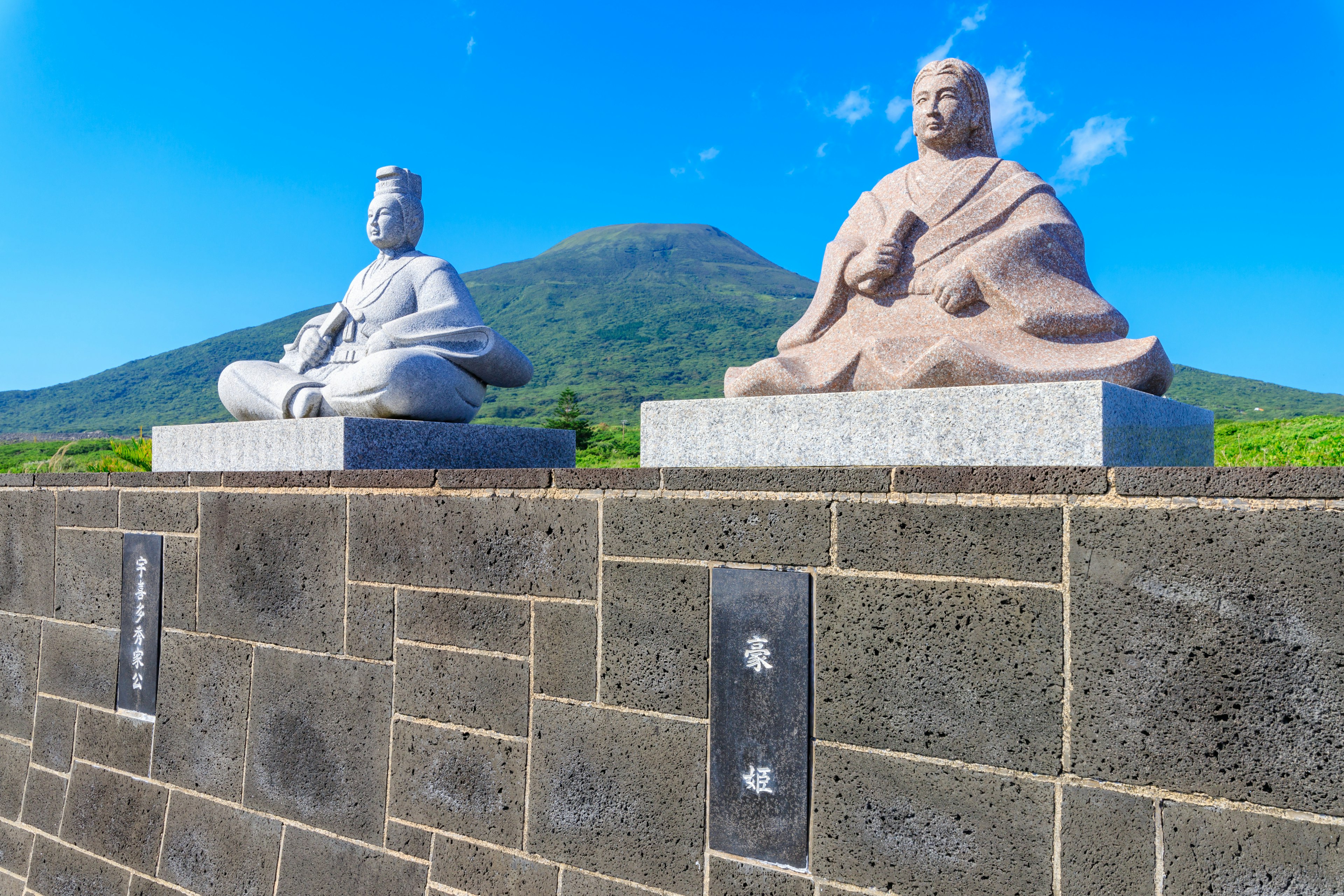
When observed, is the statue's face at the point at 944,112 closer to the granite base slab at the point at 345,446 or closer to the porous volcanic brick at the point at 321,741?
→ the granite base slab at the point at 345,446

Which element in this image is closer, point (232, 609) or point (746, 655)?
point (746, 655)

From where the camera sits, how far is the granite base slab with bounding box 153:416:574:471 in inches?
148

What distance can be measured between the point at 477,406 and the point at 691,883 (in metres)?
2.89

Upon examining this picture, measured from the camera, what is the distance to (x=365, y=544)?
336 centimetres

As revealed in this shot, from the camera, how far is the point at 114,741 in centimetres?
415

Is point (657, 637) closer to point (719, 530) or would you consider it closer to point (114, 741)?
point (719, 530)

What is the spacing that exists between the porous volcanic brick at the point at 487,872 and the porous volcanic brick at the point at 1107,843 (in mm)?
1642

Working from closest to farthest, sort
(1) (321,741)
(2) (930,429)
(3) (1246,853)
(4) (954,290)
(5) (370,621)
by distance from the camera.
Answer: (3) (1246,853) → (2) (930,429) → (4) (954,290) → (5) (370,621) → (1) (321,741)

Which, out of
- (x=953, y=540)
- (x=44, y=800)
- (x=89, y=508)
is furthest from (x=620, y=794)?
(x=44, y=800)

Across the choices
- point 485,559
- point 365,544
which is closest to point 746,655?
point 485,559

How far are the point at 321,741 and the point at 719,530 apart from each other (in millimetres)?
2028

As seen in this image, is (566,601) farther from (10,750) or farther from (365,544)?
(10,750)

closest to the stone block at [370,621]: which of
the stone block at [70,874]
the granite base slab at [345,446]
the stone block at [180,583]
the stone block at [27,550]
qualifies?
the granite base slab at [345,446]

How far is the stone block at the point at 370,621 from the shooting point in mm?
3281
